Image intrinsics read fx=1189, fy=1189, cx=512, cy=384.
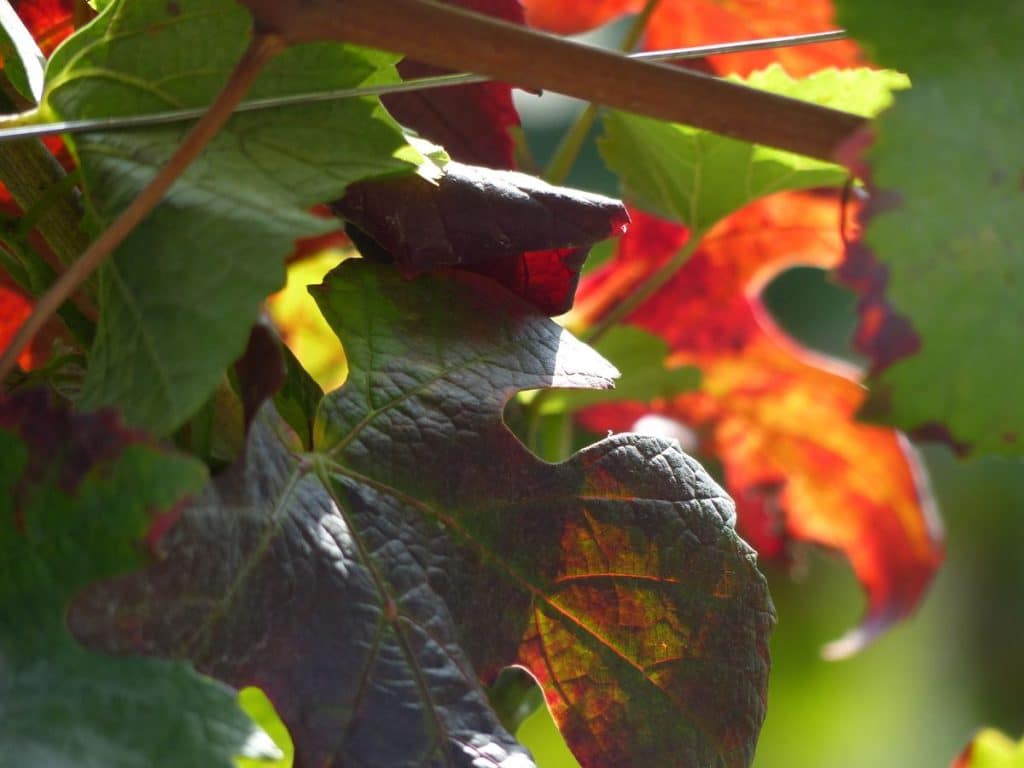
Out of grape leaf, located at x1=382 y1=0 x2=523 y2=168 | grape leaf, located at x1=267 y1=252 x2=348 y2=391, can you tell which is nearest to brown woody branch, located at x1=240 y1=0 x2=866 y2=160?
grape leaf, located at x1=382 y1=0 x2=523 y2=168

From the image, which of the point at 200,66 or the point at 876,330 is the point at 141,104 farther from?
the point at 876,330

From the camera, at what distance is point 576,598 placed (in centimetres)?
28

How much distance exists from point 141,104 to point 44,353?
99 millimetres

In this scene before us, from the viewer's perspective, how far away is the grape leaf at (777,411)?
582mm

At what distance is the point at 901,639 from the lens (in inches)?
112

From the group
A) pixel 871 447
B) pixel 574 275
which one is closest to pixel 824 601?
pixel 871 447

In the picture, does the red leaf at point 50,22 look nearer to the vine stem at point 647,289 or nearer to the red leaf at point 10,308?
the red leaf at point 10,308

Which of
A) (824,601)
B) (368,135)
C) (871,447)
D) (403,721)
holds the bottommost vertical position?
(824,601)

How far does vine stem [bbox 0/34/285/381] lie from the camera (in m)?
0.23

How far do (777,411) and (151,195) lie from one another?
45cm

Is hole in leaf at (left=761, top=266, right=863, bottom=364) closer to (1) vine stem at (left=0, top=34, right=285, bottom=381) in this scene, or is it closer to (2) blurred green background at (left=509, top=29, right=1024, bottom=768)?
(2) blurred green background at (left=509, top=29, right=1024, bottom=768)

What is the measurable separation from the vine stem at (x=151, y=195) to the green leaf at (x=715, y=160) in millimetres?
154

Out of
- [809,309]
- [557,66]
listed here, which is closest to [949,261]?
[557,66]

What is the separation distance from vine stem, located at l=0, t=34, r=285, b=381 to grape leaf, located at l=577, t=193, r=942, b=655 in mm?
362
